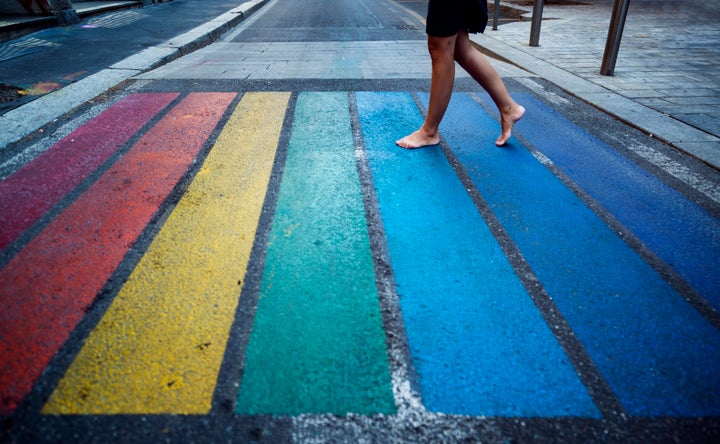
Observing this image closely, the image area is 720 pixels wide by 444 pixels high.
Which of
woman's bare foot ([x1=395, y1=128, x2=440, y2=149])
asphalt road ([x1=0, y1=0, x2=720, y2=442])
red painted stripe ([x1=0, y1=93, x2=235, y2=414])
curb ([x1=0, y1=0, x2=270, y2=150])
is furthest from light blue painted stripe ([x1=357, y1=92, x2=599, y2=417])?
curb ([x1=0, y1=0, x2=270, y2=150])

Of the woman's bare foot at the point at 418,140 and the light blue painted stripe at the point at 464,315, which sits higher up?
the woman's bare foot at the point at 418,140

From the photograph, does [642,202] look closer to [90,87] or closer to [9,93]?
[90,87]

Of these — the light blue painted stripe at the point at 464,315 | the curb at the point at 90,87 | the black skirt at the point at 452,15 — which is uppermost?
the black skirt at the point at 452,15

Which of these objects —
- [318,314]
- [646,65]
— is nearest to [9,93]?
[318,314]

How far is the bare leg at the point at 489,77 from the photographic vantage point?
2789 mm

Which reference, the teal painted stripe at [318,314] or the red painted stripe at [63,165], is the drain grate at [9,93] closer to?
the red painted stripe at [63,165]

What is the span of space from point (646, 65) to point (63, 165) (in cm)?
601

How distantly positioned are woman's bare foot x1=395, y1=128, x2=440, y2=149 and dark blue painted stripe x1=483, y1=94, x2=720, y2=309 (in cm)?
75

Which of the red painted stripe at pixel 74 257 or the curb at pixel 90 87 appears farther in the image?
the curb at pixel 90 87

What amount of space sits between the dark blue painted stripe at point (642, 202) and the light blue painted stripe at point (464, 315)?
0.76 m

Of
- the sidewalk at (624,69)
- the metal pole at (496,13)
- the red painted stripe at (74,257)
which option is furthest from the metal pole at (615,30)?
the red painted stripe at (74,257)

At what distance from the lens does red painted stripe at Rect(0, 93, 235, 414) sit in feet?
4.45

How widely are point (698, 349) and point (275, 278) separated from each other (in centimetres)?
155

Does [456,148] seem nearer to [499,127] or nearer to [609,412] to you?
[499,127]
